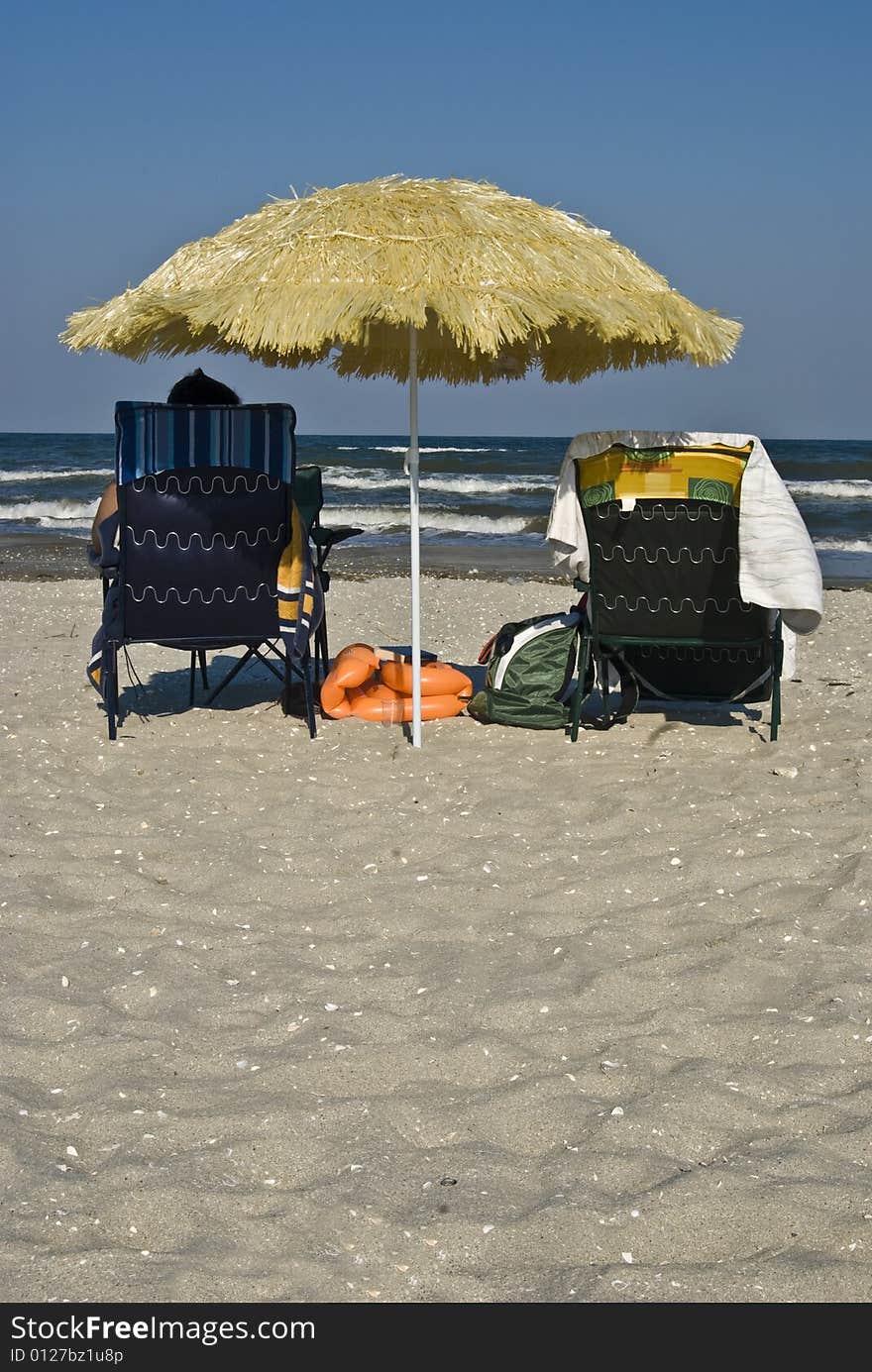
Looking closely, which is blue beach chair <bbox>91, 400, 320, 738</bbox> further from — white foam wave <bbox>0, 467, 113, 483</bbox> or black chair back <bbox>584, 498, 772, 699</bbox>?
white foam wave <bbox>0, 467, 113, 483</bbox>

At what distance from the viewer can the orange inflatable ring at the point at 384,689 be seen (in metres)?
6.01

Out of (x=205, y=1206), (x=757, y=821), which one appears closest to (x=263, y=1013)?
(x=205, y=1206)

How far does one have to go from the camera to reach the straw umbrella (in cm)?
483

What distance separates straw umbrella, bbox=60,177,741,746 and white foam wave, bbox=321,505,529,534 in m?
14.2

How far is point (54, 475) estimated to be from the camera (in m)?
29.6

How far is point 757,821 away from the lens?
4555 mm

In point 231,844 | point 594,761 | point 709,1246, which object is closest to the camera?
point 709,1246

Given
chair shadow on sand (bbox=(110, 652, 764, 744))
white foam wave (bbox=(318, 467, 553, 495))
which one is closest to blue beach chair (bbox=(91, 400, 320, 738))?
chair shadow on sand (bbox=(110, 652, 764, 744))

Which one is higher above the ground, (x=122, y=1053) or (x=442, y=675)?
(x=442, y=675)

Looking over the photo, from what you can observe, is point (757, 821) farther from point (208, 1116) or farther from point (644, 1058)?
point (208, 1116)

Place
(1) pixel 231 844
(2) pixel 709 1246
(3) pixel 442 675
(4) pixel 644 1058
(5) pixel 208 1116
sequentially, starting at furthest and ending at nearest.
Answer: (3) pixel 442 675, (1) pixel 231 844, (4) pixel 644 1058, (5) pixel 208 1116, (2) pixel 709 1246

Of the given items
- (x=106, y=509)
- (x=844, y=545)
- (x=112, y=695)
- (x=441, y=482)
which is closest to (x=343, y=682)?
(x=112, y=695)

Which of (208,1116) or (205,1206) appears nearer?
(205,1206)

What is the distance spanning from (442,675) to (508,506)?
1745 centimetres
